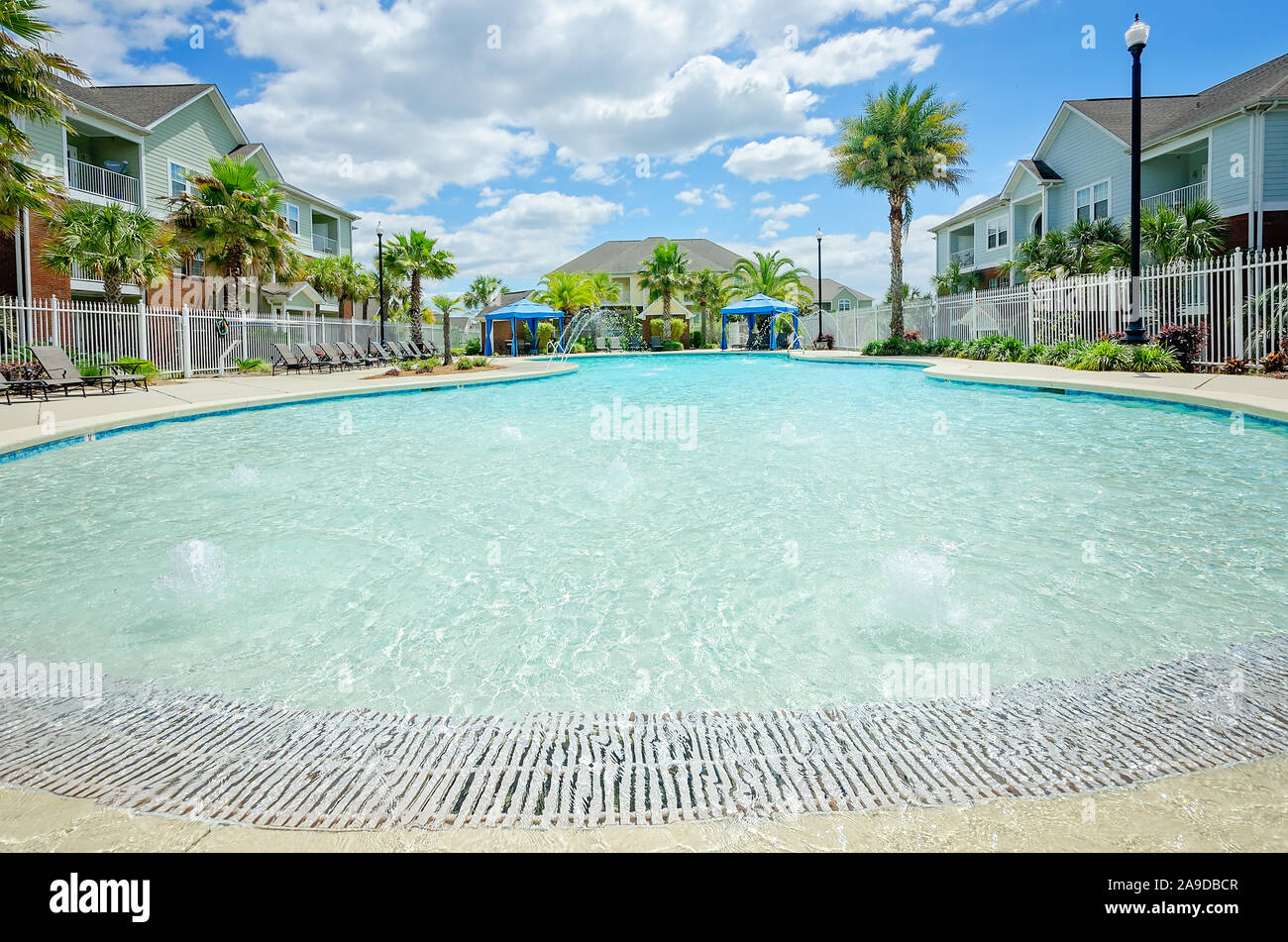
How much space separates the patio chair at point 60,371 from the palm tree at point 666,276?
34263mm

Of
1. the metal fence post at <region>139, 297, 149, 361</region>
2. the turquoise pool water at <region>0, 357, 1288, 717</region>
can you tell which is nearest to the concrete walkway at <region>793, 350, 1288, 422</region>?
the turquoise pool water at <region>0, 357, 1288, 717</region>

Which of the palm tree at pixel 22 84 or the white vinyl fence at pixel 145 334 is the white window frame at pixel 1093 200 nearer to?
the white vinyl fence at pixel 145 334

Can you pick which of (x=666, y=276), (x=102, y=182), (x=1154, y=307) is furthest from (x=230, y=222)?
(x=666, y=276)

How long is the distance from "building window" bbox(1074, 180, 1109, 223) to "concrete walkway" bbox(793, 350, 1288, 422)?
16143mm

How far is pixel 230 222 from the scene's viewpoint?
23.1 m

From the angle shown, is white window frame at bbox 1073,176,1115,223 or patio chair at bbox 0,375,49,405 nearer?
patio chair at bbox 0,375,49,405

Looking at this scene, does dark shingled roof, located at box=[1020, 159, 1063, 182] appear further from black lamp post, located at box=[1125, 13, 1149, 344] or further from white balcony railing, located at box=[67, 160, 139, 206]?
white balcony railing, located at box=[67, 160, 139, 206]

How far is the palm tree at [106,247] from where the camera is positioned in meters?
20.0

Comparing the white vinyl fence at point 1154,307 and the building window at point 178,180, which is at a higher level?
the building window at point 178,180

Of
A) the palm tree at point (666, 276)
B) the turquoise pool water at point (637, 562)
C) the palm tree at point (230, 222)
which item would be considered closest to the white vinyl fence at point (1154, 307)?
the turquoise pool water at point (637, 562)

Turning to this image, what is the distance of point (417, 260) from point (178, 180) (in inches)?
366

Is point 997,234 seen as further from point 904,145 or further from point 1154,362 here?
point 1154,362

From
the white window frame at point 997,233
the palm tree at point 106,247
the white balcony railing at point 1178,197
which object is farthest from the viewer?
the white window frame at point 997,233

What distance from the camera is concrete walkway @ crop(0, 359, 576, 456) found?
32.7ft
